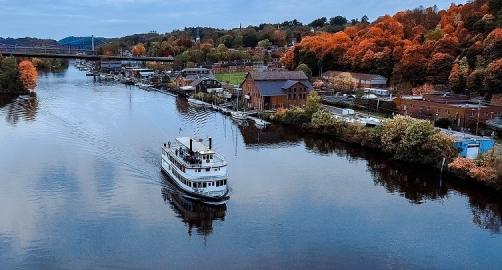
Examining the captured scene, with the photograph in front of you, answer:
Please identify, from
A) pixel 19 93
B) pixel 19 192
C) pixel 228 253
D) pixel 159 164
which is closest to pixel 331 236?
pixel 228 253

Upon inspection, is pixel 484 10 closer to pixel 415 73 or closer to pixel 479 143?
pixel 415 73

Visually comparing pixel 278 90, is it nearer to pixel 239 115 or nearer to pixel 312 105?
pixel 239 115

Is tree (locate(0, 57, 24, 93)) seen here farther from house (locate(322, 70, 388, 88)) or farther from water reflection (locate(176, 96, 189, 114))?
house (locate(322, 70, 388, 88))

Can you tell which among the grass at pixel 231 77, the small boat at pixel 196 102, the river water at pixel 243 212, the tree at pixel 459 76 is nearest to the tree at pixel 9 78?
the small boat at pixel 196 102

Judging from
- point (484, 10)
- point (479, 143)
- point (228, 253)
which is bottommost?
point (228, 253)

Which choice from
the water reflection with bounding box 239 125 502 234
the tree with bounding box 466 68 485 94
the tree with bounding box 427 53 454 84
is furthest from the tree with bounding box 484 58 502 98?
the water reflection with bounding box 239 125 502 234

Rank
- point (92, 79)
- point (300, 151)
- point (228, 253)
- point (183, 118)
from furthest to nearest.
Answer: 1. point (92, 79)
2. point (183, 118)
3. point (300, 151)
4. point (228, 253)

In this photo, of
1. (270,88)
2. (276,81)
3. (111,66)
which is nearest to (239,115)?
(270,88)

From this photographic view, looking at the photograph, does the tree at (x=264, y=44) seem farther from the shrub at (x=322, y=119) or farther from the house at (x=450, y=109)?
the shrub at (x=322, y=119)
